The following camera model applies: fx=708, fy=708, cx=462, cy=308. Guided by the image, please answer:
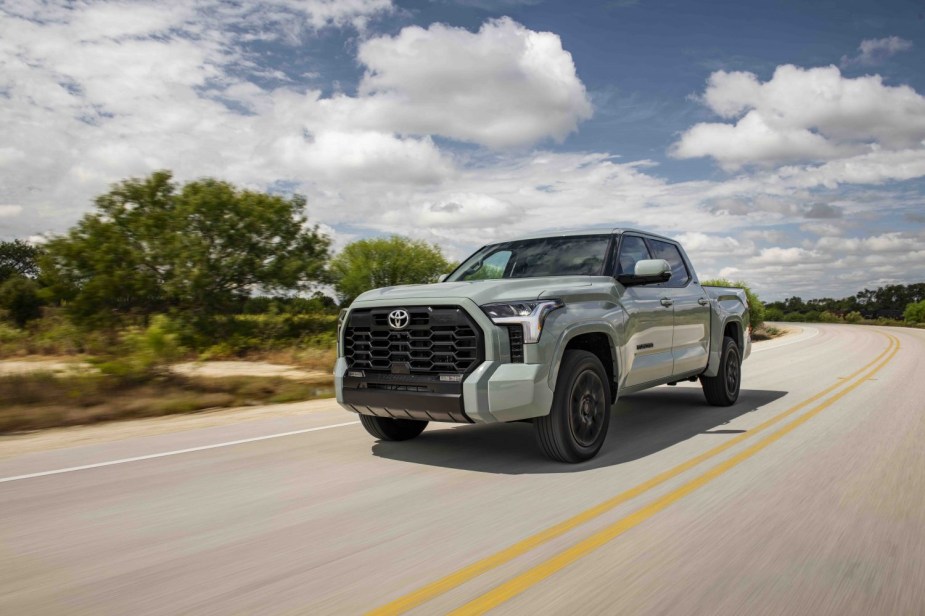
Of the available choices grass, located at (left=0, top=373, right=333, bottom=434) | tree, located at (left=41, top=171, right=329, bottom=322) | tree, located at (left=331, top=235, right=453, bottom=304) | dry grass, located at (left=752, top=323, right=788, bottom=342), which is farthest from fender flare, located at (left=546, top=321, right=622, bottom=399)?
tree, located at (left=331, top=235, right=453, bottom=304)

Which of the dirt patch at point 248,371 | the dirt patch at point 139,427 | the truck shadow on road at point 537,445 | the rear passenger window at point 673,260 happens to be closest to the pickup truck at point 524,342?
the truck shadow on road at point 537,445

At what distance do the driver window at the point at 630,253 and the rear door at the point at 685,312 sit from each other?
29 cm

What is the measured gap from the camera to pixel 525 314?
530cm

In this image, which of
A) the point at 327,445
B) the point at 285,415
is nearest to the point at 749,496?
the point at 327,445

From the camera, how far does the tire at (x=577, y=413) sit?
218 inches

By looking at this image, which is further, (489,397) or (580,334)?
(580,334)

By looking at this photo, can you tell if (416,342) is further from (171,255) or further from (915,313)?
(915,313)

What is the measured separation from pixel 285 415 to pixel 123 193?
21.7 metres

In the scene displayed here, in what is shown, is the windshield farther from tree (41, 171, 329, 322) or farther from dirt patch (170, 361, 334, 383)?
tree (41, 171, 329, 322)

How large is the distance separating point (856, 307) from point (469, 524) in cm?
10926

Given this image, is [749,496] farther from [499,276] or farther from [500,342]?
[499,276]

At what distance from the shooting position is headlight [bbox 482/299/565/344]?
5.27 meters

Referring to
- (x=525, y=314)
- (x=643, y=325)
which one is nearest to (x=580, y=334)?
(x=525, y=314)

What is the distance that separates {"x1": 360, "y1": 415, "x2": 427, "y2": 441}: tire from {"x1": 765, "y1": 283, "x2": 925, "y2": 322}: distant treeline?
3222 inches
